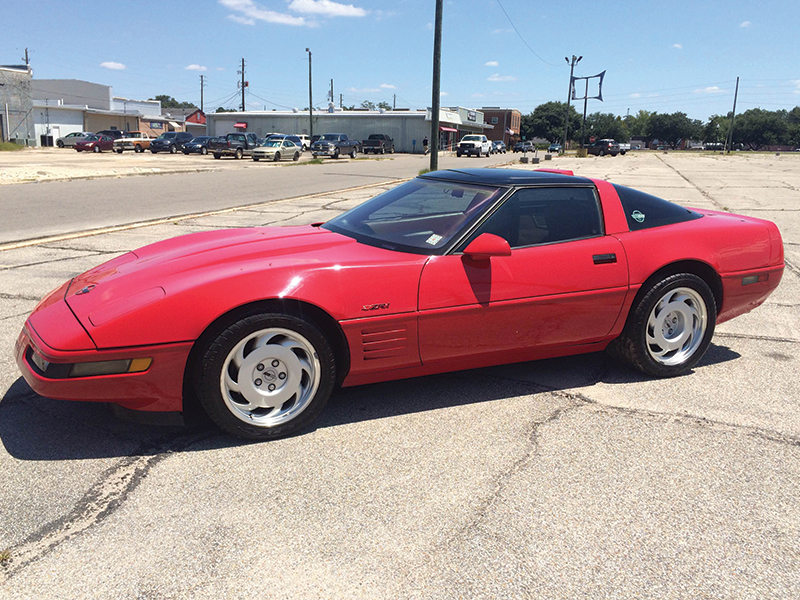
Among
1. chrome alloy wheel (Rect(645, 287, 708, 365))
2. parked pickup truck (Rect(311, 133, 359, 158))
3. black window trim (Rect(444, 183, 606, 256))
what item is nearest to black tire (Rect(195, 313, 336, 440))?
black window trim (Rect(444, 183, 606, 256))

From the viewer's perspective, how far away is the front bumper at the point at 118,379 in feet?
9.26

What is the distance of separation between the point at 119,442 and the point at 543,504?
6.59ft

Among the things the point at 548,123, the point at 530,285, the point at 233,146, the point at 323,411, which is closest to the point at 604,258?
the point at 530,285

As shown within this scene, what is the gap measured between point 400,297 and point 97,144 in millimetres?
49906

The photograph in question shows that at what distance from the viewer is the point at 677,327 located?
4199mm

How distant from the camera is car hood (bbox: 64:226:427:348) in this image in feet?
9.55

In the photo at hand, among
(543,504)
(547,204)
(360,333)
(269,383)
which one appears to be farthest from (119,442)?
(547,204)

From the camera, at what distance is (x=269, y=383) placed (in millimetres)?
3148

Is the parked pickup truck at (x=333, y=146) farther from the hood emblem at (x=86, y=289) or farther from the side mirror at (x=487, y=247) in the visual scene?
the side mirror at (x=487, y=247)

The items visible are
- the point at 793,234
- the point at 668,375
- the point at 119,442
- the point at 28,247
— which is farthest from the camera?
the point at 793,234

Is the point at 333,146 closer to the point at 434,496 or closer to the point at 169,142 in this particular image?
the point at 169,142

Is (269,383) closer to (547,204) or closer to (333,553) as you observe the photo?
(333,553)

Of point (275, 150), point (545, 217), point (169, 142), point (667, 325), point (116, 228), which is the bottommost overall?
point (116, 228)

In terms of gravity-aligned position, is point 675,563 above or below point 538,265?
below
